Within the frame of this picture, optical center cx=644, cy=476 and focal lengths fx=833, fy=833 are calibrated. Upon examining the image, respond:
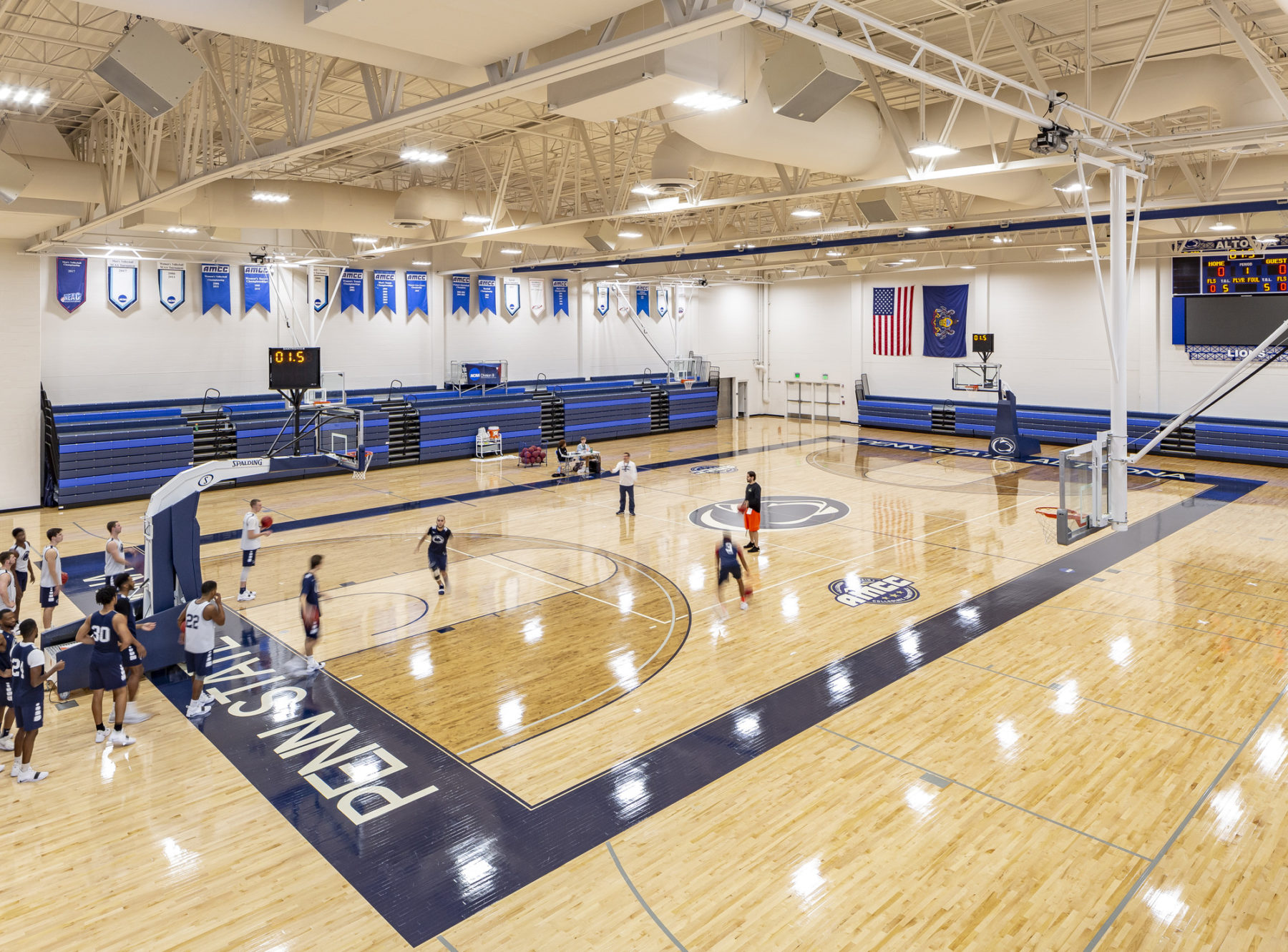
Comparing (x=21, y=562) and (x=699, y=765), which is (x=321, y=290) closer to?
(x=21, y=562)

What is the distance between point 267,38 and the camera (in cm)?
668

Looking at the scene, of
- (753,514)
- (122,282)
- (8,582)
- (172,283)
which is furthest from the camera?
(172,283)

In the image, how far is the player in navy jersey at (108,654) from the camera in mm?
7812

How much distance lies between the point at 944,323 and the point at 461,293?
721 inches

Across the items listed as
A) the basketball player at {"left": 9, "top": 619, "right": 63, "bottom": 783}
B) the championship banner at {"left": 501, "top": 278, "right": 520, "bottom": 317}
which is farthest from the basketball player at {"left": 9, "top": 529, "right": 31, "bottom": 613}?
the championship banner at {"left": 501, "top": 278, "right": 520, "bottom": 317}

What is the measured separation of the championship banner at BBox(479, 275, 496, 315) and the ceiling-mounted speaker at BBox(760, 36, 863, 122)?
24.8m

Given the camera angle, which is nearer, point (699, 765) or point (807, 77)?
point (807, 77)

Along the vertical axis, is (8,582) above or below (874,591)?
above

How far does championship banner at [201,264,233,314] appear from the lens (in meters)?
24.4

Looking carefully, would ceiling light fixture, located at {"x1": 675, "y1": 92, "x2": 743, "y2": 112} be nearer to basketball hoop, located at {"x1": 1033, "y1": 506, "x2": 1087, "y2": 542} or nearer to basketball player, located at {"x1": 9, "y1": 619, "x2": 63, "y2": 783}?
basketball player, located at {"x1": 9, "y1": 619, "x2": 63, "y2": 783}

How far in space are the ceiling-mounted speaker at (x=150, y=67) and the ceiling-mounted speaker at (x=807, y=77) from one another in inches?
211

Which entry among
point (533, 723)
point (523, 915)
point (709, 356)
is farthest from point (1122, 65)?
point (709, 356)

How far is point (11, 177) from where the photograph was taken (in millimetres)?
11922

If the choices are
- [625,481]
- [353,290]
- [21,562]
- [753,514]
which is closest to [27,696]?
[21,562]
